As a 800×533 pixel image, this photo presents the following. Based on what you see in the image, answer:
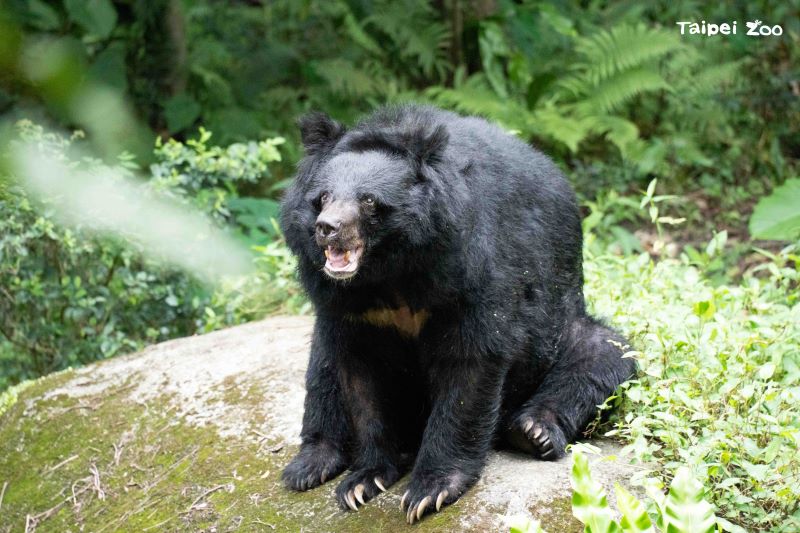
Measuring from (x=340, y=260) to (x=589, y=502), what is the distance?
1.29 metres

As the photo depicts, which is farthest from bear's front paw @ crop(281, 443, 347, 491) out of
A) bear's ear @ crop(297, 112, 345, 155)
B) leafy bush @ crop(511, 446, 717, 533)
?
leafy bush @ crop(511, 446, 717, 533)

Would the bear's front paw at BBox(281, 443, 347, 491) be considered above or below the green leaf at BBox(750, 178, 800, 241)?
below

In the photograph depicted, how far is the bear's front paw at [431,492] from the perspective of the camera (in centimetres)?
378

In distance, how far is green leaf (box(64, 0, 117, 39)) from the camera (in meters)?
7.61

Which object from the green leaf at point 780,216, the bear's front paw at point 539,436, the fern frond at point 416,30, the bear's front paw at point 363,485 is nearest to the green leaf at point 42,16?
the fern frond at point 416,30

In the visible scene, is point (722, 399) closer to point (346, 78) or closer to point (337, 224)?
point (337, 224)

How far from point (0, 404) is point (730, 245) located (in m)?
6.30

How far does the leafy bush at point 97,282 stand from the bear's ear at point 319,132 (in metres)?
2.60

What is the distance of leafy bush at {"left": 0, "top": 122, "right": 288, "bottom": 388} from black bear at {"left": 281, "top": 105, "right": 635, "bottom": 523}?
2.57 metres

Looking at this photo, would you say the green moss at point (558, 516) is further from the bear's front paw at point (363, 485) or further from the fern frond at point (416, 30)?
the fern frond at point (416, 30)

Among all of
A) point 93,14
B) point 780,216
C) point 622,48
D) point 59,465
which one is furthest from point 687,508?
point 622,48

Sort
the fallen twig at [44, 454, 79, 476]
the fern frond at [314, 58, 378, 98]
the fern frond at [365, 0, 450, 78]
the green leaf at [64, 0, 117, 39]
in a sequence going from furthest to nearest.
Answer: the fern frond at [365, 0, 450, 78]
the fern frond at [314, 58, 378, 98]
the green leaf at [64, 0, 117, 39]
the fallen twig at [44, 454, 79, 476]

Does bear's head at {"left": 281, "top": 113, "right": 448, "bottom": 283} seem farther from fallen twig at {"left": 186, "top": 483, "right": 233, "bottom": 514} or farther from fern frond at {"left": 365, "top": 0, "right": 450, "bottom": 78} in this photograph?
fern frond at {"left": 365, "top": 0, "right": 450, "bottom": 78}

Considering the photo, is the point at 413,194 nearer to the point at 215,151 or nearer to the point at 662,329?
the point at 662,329
